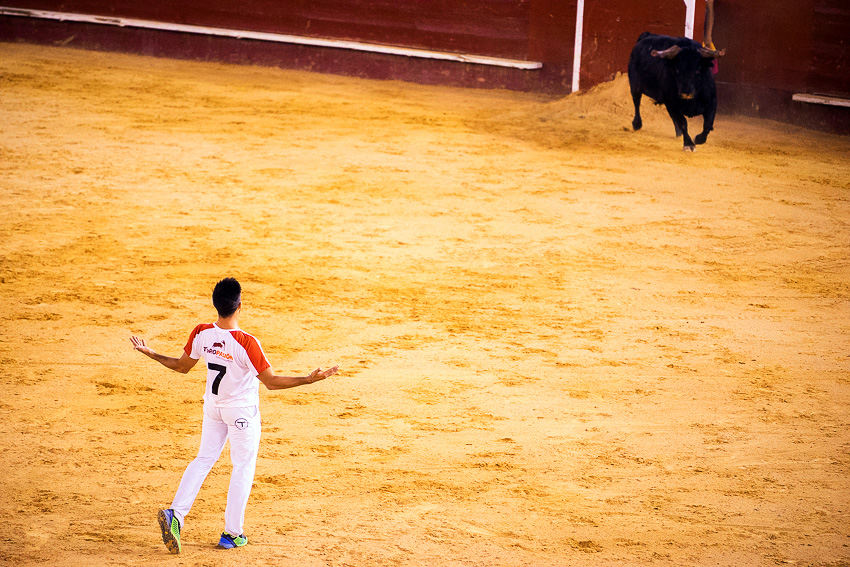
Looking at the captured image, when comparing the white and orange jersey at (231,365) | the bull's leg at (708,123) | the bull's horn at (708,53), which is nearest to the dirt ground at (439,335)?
the bull's leg at (708,123)

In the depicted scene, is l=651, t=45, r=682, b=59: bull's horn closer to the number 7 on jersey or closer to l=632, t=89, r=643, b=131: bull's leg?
l=632, t=89, r=643, b=131: bull's leg

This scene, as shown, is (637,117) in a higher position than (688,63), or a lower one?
lower

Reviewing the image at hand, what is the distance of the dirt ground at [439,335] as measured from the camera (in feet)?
13.7

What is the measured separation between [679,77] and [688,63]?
190 millimetres

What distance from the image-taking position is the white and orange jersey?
3.77 m

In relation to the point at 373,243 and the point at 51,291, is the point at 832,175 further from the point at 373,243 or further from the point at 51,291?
the point at 51,291

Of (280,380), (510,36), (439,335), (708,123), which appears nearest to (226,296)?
→ (280,380)

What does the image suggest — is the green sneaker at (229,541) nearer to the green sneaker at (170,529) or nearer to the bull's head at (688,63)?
the green sneaker at (170,529)

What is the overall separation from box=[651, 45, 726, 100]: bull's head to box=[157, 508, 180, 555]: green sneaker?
9127mm

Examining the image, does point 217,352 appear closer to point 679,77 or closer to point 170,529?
point 170,529

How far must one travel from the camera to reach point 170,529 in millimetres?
3742

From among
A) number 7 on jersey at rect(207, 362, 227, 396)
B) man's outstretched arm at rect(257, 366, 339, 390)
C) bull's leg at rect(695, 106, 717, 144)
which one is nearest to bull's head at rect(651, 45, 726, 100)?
bull's leg at rect(695, 106, 717, 144)

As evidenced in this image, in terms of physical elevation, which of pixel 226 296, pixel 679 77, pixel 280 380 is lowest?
pixel 280 380

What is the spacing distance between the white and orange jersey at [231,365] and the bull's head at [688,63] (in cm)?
876
